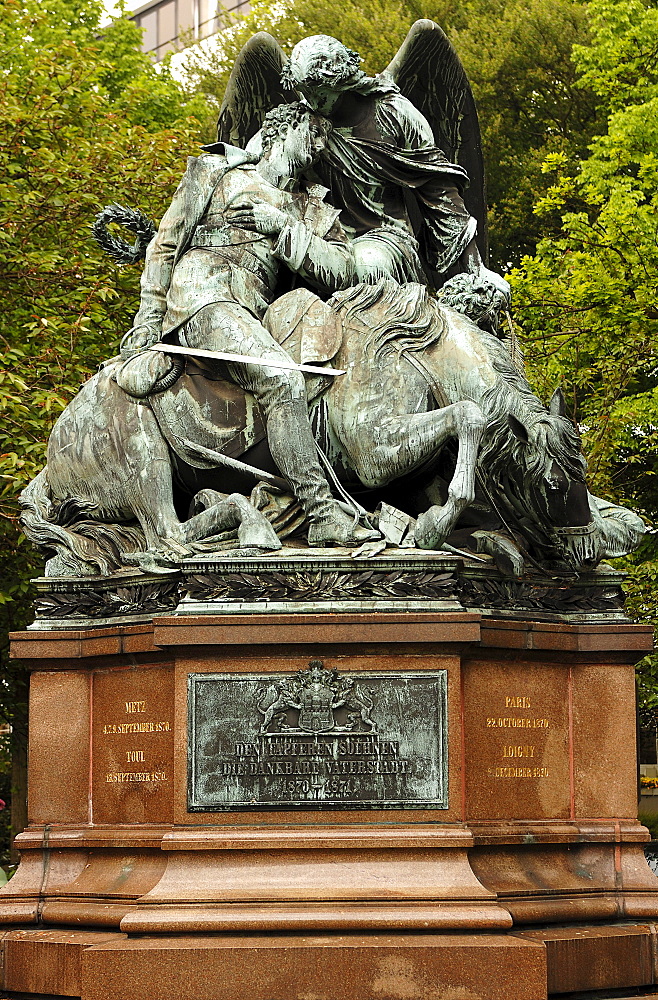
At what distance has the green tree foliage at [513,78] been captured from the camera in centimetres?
2766

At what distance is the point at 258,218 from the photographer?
399 inches

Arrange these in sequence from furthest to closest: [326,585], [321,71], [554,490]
A: 1. [321,71]
2. [554,490]
3. [326,585]

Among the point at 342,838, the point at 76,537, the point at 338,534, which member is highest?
the point at 76,537

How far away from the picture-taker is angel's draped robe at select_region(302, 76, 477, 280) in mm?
10891

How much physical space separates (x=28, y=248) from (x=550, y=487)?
36.9 ft

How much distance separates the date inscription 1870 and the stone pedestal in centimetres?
3

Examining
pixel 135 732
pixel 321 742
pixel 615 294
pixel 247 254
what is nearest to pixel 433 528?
pixel 321 742

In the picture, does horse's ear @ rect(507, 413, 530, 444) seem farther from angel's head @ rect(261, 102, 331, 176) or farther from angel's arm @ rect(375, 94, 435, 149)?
angel's arm @ rect(375, 94, 435, 149)

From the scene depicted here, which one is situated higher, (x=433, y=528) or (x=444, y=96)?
(x=444, y=96)

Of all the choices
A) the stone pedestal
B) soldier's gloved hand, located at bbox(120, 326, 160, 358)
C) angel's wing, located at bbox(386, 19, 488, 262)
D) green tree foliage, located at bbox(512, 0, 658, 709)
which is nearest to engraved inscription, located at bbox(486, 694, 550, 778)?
the stone pedestal

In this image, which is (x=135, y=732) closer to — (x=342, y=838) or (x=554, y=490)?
(x=342, y=838)

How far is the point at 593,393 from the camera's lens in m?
21.6

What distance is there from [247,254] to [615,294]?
1079 centimetres

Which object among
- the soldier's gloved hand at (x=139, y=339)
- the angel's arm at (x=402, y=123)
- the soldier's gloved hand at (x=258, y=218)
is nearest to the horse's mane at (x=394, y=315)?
the soldier's gloved hand at (x=258, y=218)
